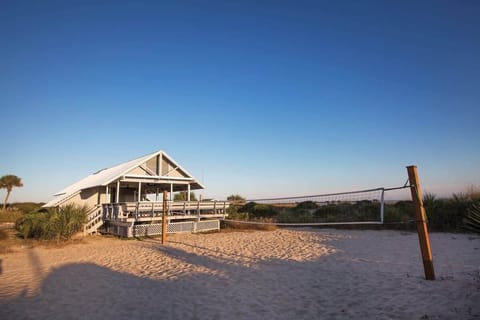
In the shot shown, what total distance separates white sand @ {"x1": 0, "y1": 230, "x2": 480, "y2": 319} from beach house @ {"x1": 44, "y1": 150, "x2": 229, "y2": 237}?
164 inches

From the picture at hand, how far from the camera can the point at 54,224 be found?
13.8m

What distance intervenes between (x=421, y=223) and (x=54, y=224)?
47.3 feet

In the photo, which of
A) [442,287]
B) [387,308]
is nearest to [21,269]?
[387,308]

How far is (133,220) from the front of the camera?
48.5 ft

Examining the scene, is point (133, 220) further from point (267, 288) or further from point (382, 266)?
point (382, 266)

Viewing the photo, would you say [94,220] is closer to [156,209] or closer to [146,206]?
[146,206]

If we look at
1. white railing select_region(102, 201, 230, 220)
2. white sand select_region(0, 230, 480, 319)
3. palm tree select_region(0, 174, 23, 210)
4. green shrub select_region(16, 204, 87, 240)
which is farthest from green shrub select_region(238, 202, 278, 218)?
palm tree select_region(0, 174, 23, 210)

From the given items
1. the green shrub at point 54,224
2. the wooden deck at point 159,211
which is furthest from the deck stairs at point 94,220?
the green shrub at point 54,224

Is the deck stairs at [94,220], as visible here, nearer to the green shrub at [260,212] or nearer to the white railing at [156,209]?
the white railing at [156,209]

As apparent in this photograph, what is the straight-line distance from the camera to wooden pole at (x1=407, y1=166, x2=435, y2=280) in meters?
6.06

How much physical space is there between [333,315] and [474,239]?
10.8 metres

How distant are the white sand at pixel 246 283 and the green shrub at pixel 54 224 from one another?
2.64 m

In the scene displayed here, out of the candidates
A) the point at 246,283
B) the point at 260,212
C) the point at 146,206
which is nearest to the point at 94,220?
the point at 146,206

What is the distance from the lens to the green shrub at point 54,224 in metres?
13.7
